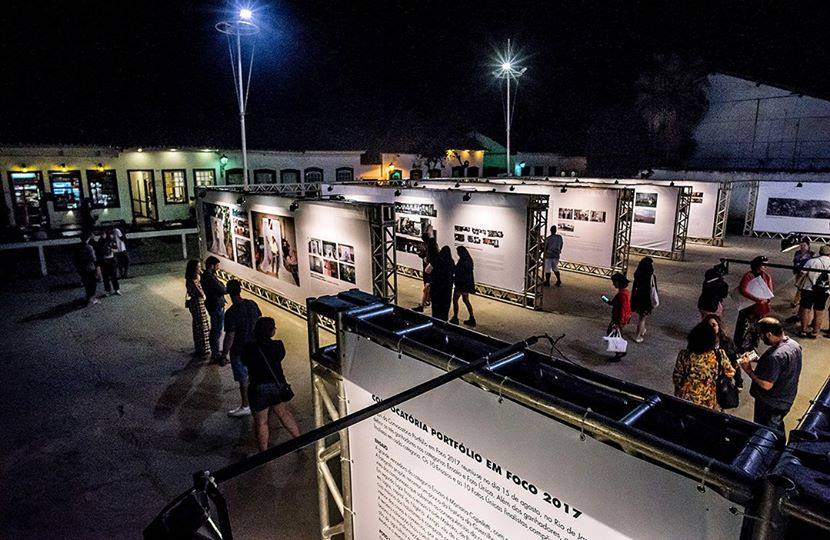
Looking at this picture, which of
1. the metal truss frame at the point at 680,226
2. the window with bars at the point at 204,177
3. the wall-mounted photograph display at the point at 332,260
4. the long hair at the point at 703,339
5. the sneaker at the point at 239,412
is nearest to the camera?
the long hair at the point at 703,339

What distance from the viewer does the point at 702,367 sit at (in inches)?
196

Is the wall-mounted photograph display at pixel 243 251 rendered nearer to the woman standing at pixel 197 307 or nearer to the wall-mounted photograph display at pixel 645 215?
the woman standing at pixel 197 307

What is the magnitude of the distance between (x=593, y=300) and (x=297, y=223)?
8378 mm

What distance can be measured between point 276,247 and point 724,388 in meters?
10.2

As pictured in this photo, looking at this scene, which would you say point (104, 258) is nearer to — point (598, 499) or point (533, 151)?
point (598, 499)

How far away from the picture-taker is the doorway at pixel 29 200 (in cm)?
1941

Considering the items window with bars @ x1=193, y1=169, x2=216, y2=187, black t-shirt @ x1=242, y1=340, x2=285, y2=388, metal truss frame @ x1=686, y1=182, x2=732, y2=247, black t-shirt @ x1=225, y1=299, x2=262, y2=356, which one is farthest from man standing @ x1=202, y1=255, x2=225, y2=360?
metal truss frame @ x1=686, y1=182, x2=732, y2=247

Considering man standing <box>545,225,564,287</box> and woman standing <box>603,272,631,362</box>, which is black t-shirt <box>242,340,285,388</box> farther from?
man standing <box>545,225,564,287</box>

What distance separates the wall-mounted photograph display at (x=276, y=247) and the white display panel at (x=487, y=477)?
8.23m

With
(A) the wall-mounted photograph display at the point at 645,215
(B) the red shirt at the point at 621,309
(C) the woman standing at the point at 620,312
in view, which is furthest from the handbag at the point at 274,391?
(A) the wall-mounted photograph display at the point at 645,215

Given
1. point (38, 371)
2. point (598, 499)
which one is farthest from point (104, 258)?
point (598, 499)

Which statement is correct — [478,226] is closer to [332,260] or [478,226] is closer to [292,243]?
[332,260]

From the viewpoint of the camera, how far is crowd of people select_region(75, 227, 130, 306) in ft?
41.0

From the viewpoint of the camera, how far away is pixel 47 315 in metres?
12.2
